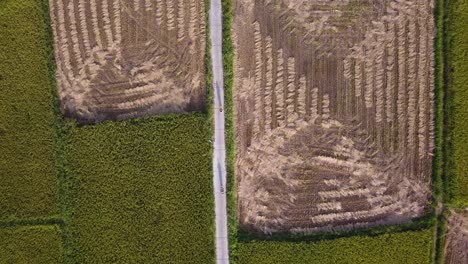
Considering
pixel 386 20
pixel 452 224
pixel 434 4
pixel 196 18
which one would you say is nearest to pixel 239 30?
pixel 196 18

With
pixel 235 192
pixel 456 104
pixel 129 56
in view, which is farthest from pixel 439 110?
pixel 129 56

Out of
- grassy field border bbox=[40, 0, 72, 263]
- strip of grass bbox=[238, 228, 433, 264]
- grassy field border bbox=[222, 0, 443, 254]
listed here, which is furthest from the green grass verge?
grassy field border bbox=[40, 0, 72, 263]

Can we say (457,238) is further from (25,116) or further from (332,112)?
(25,116)

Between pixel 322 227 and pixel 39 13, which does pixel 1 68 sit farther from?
pixel 322 227

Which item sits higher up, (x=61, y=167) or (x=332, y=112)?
(x=332, y=112)

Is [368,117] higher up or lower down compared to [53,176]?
higher up

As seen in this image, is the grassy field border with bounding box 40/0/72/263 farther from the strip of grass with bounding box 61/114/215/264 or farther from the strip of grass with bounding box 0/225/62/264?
the strip of grass with bounding box 0/225/62/264
